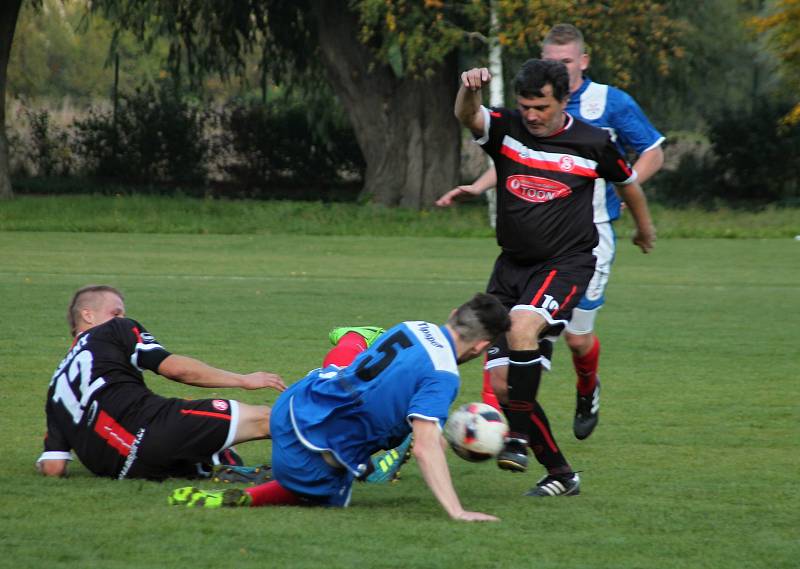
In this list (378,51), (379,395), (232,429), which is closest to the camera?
(379,395)

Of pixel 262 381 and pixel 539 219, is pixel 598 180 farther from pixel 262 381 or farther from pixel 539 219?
pixel 262 381

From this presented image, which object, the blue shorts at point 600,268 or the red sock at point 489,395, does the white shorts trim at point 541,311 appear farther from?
the red sock at point 489,395

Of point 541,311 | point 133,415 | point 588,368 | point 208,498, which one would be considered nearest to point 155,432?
point 133,415

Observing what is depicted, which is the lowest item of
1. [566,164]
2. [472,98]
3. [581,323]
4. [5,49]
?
[581,323]

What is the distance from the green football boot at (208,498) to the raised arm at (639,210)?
250 cm

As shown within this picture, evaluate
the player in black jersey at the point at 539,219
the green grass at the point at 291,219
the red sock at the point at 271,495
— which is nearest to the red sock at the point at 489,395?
the player in black jersey at the point at 539,219

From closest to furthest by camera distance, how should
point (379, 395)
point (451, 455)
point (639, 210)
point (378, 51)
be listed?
point (379, 395)
point (639, 210)
point (451, 455)
point (378, 51)

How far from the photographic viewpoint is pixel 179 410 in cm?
639

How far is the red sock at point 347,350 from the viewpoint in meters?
6.84

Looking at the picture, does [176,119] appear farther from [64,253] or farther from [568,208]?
[568,208]

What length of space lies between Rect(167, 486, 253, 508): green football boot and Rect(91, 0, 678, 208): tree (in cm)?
2171

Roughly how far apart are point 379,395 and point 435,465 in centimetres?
41

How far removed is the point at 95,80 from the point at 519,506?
5701cm

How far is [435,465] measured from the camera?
17.4 ft
